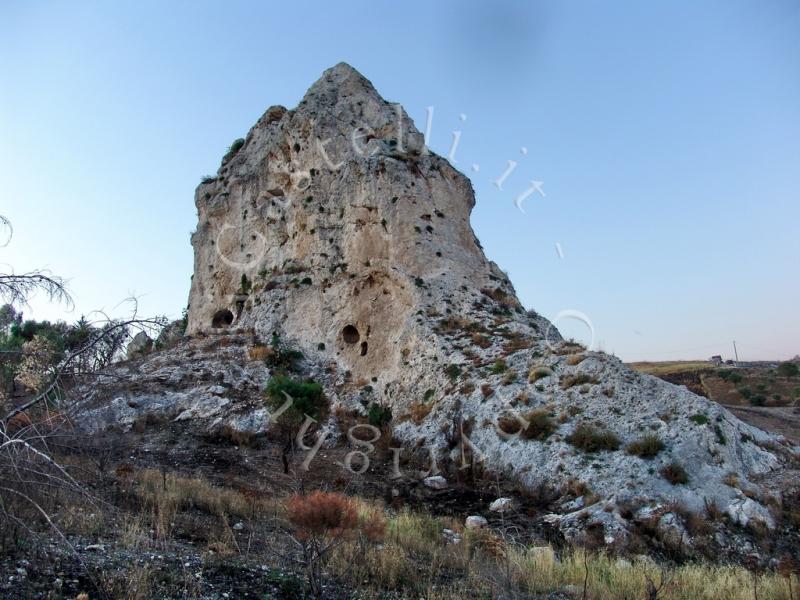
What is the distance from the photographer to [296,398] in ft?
50.2

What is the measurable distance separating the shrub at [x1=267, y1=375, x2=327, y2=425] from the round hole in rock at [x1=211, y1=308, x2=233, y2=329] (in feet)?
32.4

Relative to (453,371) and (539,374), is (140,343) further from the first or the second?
(453,371)

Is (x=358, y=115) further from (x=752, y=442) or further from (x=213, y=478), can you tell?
(x=752, y=442)

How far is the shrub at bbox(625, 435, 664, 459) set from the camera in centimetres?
1035

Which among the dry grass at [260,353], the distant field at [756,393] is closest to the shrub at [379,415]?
the dry grass at [260,353]

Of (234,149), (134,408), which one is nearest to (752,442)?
(134,408)

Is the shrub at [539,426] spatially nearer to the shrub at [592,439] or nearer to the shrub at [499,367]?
the shrub at [592,439]

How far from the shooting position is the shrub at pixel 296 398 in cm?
1510

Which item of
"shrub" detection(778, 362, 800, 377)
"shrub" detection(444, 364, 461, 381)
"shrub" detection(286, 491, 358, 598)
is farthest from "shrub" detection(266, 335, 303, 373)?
"shrub" detection(778, 362, 800, 377)

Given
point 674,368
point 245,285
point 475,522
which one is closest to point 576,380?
point 475,522

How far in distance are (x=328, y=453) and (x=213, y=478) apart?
3.79 m

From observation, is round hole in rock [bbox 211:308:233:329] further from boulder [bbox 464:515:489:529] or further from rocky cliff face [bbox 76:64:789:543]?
boulder [bbox 464:515:489:529]

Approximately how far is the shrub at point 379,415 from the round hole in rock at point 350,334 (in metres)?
3.62

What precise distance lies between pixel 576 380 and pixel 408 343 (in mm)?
6078
